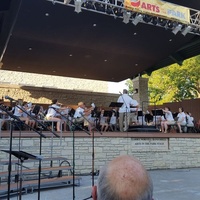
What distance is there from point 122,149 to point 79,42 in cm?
608

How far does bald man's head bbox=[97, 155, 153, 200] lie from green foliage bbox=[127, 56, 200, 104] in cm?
2128

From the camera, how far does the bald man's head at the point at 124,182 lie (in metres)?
1.12

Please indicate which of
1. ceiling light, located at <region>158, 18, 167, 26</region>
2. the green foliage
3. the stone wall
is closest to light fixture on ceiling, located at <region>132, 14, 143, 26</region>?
ceiling light, located at <region>158, 18, 167, 26</region>

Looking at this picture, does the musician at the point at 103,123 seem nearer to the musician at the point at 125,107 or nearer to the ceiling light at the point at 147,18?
the musician at the point at 125,107

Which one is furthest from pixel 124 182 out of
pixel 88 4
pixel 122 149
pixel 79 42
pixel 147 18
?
pixel 79 42

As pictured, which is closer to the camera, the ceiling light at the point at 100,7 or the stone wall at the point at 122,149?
the stone wall at the point at 122,149

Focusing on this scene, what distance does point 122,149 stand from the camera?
30.5 ft

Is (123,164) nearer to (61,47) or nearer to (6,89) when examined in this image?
(61,47)

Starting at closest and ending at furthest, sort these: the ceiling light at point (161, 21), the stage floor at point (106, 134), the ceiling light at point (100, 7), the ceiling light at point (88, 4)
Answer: the stage floor at point (106, 134)
the ceiling light at point (88, 4)
the ceiling light at point (100, 7)
the ceiling light at point (161, 21)

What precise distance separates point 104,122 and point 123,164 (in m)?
11.3

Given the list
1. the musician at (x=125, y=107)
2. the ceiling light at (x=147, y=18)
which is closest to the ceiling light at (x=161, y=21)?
the ceiling light at (x=147, y=18)

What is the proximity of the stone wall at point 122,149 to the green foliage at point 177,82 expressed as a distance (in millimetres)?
11659

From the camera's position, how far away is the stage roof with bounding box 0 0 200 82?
10742 millimetres

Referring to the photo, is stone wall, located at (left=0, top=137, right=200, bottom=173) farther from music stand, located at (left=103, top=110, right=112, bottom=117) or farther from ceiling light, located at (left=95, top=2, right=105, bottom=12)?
ceiling light, located at (left=95, top=2, right=105, bottom=12)
